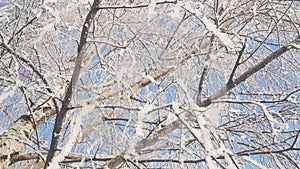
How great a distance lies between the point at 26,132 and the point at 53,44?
65 cm

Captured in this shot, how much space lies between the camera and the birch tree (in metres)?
1.98

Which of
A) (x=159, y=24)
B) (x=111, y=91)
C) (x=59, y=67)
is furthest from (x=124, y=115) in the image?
(x=159, y=24)

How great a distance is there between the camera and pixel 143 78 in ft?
8.34

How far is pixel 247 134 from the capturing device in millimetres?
2566

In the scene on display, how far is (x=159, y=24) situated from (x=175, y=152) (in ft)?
2.42

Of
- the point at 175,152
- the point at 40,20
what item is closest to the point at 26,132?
the point at 40,20

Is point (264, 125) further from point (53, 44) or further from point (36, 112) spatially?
point (36, 112)

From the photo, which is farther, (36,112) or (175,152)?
(36,112)

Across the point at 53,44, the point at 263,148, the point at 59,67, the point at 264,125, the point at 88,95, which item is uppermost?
the point at 53,44

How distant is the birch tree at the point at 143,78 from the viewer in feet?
6.50

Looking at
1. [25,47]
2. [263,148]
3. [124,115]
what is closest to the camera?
[263,148]

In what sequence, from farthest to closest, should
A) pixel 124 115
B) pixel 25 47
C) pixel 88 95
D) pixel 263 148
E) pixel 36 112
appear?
1. pixel 36 112
2. pixel 124 115
3. pixel 25 47
4. pixel 88 95
5. pixel 263 148

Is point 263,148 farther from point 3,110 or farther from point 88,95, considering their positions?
point 3,110

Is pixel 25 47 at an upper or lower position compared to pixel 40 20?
lower
